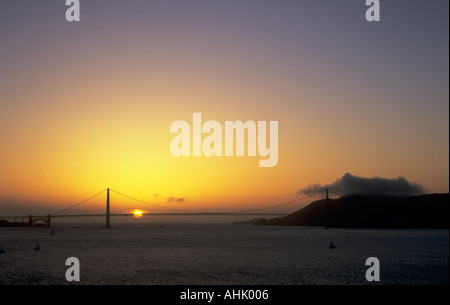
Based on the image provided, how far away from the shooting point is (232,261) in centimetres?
5881

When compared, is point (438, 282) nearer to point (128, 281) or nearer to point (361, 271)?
point (361, 271)

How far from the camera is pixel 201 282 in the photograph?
3956 centimetres

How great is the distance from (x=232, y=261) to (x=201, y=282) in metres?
19.8
